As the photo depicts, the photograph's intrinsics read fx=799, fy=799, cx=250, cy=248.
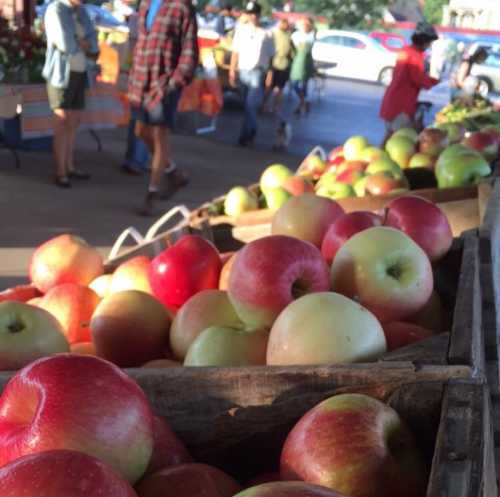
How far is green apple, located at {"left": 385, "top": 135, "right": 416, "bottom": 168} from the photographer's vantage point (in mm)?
4172

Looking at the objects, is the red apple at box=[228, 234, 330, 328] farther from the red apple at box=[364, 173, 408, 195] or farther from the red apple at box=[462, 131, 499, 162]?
the red apple at box=[462, 131, 499, 162]

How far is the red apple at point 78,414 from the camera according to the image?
3.57 ft

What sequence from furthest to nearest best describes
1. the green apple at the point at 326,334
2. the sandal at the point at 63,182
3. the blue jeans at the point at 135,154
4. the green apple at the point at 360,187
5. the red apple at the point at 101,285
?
the blue jeans at the point at 135,154 → the sandal at the point at 63,182 → the green apple at the point at 360,187 → the red apple at the point at 101,285 → the green apple at the point at 326,334

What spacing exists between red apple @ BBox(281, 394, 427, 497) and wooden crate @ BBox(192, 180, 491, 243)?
1.66m

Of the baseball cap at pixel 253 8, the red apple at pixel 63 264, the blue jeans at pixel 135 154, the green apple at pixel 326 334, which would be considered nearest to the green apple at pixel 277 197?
the red apple at pixel 63 264

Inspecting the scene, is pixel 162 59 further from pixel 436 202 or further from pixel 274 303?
pixel 274 303

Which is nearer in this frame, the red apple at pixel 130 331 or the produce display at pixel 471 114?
the red apple at pixel 130 331

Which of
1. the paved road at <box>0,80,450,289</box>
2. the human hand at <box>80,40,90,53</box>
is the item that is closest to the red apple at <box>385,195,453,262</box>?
the paved road at <box>0,80,450,289</box>

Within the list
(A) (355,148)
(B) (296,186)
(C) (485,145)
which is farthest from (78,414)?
(A) (355,148)

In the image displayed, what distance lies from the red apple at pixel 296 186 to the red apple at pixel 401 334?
2074mm

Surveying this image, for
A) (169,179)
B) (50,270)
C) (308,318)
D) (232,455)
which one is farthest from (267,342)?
(169,179)

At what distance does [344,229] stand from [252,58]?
29.2 ft

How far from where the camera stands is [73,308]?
7.80 feet

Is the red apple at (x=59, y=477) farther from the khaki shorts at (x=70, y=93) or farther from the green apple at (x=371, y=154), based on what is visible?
the khaki shorts at (x=70, y=93)
